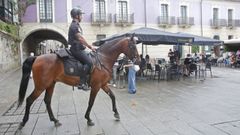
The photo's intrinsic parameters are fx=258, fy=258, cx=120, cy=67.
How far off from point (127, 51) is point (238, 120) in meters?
2.78

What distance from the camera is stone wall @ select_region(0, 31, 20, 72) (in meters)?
16.0

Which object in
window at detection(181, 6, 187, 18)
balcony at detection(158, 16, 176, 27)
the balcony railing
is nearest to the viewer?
the balcony railing

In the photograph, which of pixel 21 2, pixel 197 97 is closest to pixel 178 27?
pixel 21 2

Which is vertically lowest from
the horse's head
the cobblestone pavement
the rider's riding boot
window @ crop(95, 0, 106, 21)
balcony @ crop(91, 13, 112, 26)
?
the cobblestone pavement

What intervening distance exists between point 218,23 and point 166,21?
7.58 meters

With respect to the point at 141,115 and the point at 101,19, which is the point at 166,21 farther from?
the point at 141,115

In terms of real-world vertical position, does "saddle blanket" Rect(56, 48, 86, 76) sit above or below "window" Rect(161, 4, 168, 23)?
below

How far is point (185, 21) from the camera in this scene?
3009 cm

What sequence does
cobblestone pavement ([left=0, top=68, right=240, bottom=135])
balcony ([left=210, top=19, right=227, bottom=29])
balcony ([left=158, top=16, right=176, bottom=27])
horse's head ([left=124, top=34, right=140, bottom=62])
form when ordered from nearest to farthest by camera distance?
cobblestone pavement ([left=0, top=68, right=240, bottom=135]) < horse's head ([left=124, top=34, right=140, bottom=62]) < balcony ([left=158, top=16, right=176, bottom=27]) < balcony ([left=210, top=19, right=227, bottom=29])

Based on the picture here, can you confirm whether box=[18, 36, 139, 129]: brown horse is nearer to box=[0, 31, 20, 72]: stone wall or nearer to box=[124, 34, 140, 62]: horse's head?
box=[124, 34, 140, 62]: horse's head

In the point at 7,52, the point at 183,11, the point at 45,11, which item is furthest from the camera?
the point at 183,11

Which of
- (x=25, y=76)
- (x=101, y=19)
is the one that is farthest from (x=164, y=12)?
(x=25, y=76)

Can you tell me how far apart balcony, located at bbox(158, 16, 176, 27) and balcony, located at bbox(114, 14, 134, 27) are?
3.46 m

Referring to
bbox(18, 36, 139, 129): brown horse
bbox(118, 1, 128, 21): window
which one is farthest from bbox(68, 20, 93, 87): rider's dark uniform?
bbox(118, 1, 128, 21): window
